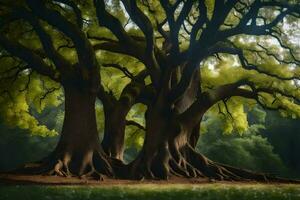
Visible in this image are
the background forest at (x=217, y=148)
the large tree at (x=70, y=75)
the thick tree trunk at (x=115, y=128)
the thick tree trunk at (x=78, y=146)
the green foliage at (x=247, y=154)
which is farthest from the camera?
the background forest at (x=217, y=148)

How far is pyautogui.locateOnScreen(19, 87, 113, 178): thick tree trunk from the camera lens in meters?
23.2

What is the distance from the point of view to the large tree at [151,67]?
74.6ft

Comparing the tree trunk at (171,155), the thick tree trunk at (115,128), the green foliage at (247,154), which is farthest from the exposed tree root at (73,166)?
the green foliage at (247,154)

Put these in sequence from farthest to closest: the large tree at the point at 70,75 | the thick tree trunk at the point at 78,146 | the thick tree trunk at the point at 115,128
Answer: the thick tree trunk at the point at 115,128 → the thick tree trunk at the point at 78,146 → the large tree at the point at 70,75

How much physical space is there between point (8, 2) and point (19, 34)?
4.06 meters

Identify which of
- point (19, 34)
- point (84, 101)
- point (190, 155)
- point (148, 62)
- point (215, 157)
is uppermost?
point (19, 34)

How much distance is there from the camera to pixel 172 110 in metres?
26.7

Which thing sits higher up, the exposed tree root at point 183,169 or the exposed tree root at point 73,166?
the exposed tree root at point 73,166

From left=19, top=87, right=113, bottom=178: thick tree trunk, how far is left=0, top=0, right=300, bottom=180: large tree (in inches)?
2.1

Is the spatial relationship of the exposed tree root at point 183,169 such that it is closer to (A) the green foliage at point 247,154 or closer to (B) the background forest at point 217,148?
(B) the background forest at point 217,148

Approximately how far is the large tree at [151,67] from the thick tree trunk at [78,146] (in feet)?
0.18

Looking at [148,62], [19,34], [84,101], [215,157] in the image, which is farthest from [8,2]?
[215,157]

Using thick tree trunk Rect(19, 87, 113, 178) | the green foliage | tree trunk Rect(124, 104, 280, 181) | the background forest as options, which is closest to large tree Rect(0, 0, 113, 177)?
thick tree trunk Rect(19, 87, 113, 178)

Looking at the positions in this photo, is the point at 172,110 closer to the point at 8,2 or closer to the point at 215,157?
the point at 8,2
